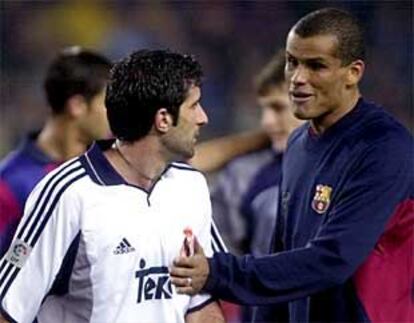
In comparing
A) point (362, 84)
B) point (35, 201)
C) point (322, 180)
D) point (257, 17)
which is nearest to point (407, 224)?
point (322, 180)

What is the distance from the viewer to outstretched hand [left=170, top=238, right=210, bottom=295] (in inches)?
183

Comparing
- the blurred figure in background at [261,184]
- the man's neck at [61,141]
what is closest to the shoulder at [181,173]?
the man's neck at [61,141]

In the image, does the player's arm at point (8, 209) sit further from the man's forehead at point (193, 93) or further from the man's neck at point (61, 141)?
the man's forehead at point (193, 93)

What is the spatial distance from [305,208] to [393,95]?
532 centimetres

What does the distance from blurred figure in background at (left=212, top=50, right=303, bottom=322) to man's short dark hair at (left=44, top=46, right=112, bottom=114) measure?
91 centimetres

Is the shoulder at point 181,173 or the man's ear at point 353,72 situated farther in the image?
the man's ear at point 353,72

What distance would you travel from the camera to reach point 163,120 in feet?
15.3

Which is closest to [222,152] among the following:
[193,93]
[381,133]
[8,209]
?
[8,209]

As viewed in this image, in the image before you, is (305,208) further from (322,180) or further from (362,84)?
(362,84)

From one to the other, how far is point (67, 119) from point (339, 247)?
2467 mm

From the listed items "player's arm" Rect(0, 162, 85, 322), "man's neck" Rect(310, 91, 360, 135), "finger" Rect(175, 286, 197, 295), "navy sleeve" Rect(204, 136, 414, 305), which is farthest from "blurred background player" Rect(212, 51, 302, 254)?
"player's arm" Rect(0, 162, 85, 322)

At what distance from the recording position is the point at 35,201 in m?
4.54

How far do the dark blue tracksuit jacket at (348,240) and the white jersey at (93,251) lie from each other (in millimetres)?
255

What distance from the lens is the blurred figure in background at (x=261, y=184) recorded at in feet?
24.3
